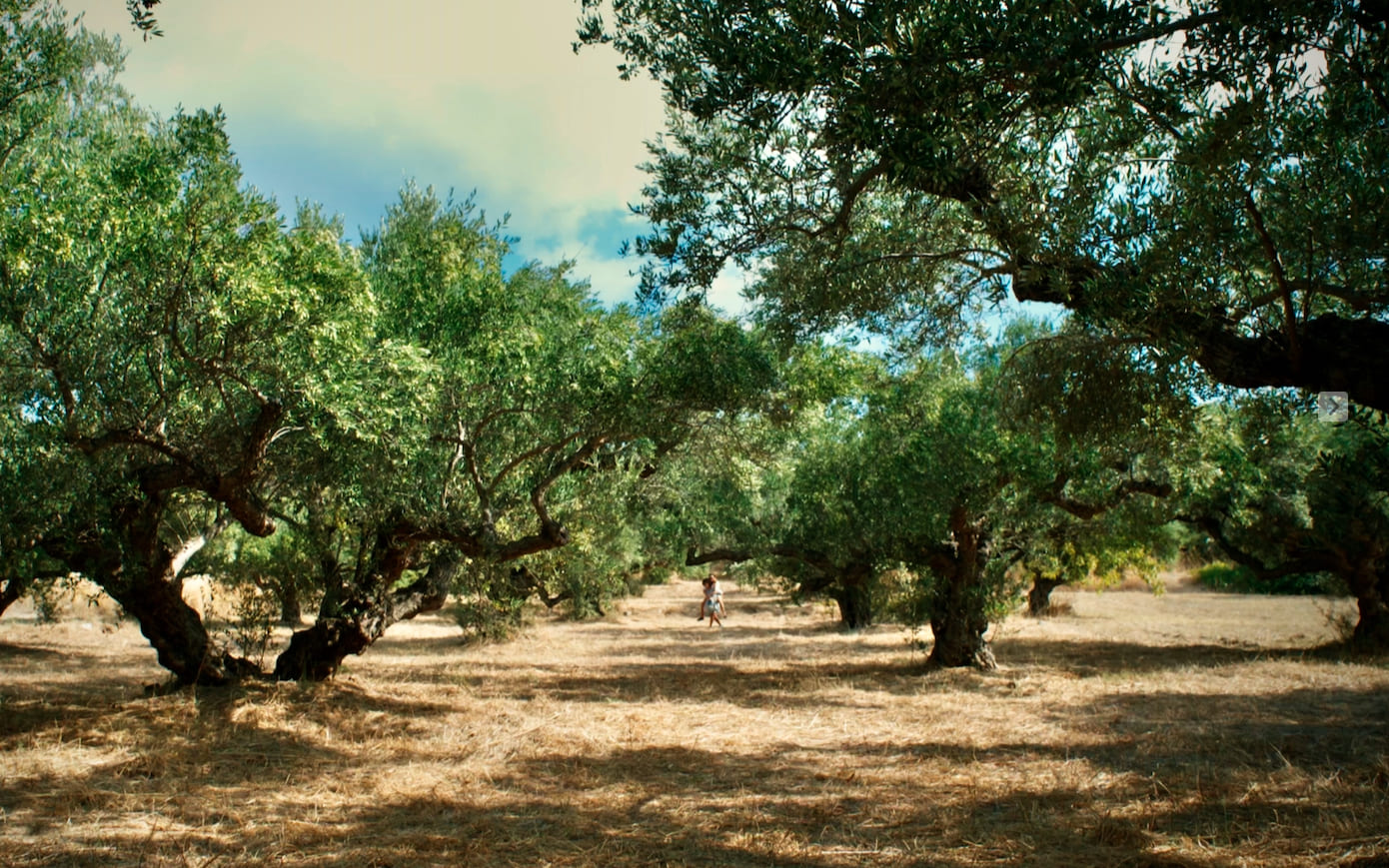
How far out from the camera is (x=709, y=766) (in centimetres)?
823

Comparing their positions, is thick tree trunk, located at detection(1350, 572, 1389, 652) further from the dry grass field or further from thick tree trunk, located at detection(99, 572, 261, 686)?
thick tree trunk, located at detection(99, 572, 261, 686)

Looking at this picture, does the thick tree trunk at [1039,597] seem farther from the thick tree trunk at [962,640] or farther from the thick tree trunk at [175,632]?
the thick tree trunk at [175,632]

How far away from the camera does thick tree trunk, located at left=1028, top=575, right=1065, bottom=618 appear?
28.4m

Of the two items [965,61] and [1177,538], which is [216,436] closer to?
[965,61]

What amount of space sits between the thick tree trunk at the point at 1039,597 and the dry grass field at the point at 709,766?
12.3 metres

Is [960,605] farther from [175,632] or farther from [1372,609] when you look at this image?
[175,632]

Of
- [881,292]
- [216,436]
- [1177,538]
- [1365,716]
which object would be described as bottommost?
[1365,716]

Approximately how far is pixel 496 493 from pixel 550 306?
2764 millimetres

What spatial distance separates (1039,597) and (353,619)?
23.6m

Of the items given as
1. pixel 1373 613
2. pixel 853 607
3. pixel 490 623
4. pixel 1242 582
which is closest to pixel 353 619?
pixel 490 623

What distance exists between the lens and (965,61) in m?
4.65

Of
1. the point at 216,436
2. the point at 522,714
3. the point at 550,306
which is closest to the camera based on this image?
the point at 216,436

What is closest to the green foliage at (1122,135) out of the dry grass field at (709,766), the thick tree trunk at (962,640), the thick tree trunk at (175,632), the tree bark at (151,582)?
the dry grass field at (709,766)

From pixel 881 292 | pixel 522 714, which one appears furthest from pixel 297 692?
pixel 881 292
